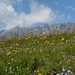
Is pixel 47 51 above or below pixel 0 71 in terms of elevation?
above

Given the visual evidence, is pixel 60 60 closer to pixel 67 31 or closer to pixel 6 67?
pixel 6 67

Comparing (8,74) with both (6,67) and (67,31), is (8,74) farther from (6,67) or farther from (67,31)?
(67,31)

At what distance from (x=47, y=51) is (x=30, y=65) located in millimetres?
1231

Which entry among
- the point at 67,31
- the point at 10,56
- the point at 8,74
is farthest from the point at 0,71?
the point at 67,31

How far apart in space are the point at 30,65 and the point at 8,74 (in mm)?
724

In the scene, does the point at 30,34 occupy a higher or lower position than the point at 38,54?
higher

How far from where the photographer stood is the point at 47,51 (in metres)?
7.94

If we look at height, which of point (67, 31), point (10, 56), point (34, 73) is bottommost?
point (34, 73)

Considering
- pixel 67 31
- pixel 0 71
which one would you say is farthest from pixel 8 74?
pixel 67 31

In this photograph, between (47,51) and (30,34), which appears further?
(30,34)

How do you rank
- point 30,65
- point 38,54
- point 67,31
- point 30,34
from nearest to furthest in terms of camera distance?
point 30,65 < point 38,54 < point 67,31 < point 30,34

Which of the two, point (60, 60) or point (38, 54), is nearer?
point (60, 60)

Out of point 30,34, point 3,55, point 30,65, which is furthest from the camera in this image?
point 30,34

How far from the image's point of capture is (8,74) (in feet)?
21.4
